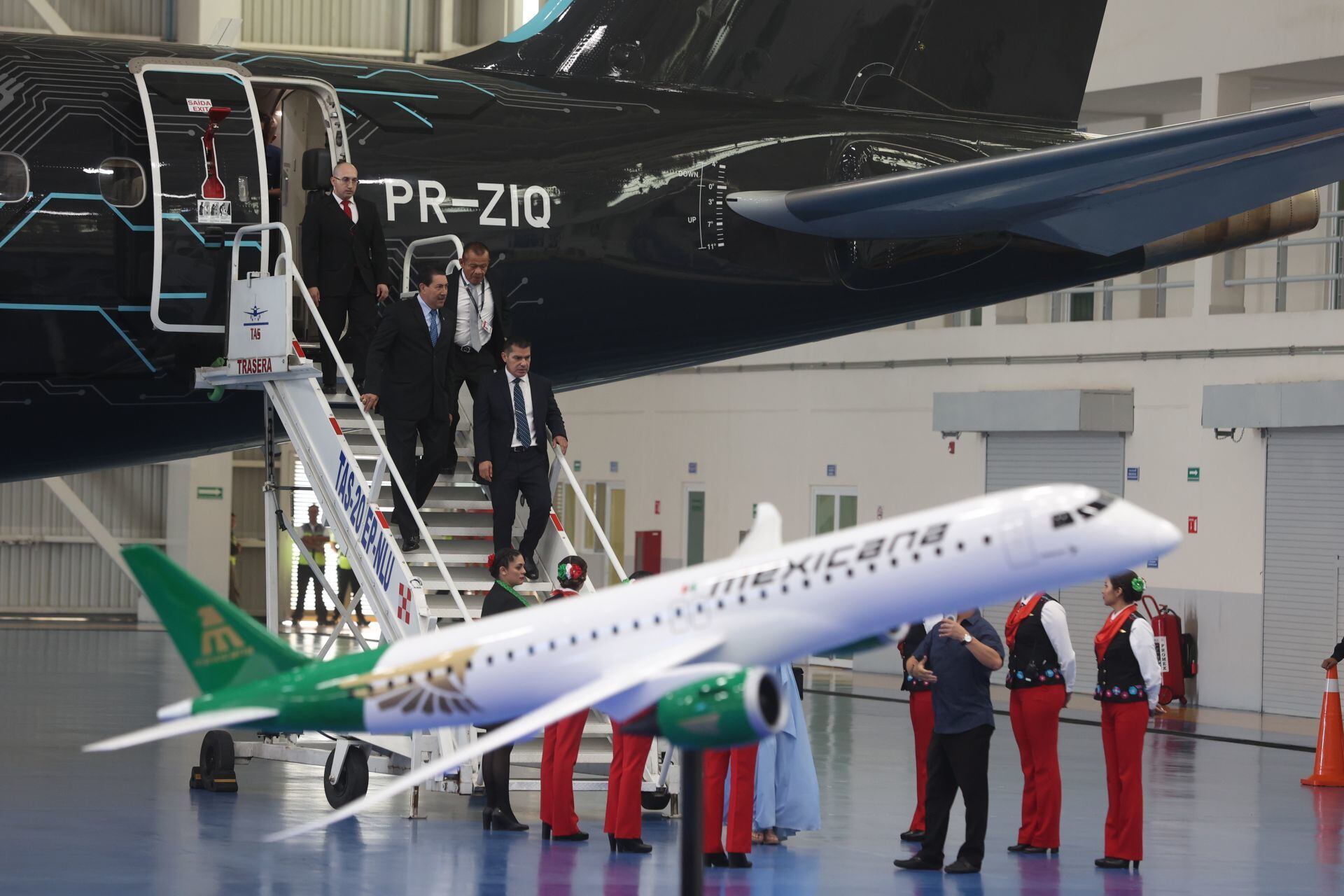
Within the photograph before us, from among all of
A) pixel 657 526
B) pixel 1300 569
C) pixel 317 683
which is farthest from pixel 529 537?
pixel 657 526

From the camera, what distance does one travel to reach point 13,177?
13086 millimetres

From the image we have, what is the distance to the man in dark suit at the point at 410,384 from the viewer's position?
43.5ft

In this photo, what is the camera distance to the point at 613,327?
14938mm

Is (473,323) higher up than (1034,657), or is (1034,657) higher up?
(473,323)

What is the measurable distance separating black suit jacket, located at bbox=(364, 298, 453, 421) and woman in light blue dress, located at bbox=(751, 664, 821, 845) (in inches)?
137

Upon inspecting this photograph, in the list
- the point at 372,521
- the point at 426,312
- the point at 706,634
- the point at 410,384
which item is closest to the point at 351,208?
the point at 426,312

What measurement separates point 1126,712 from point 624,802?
3713mm

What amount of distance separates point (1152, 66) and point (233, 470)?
23.1 m

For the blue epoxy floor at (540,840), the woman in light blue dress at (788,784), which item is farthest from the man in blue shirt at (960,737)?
the woman in light blue dress at (788,784)

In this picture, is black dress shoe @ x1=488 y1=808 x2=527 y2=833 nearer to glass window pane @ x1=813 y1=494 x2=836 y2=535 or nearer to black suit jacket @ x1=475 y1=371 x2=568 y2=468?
black suit jacket @ x1=475 y1=371 x2=568 y2=468

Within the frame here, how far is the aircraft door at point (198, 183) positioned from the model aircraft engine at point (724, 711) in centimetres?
972

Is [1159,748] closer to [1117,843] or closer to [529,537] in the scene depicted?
[1117,843]

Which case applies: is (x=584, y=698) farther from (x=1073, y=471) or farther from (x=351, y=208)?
(x=1073, y=471)

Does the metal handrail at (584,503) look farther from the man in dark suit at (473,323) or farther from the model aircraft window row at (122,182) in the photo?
the model aircraft window row at (122,182)
